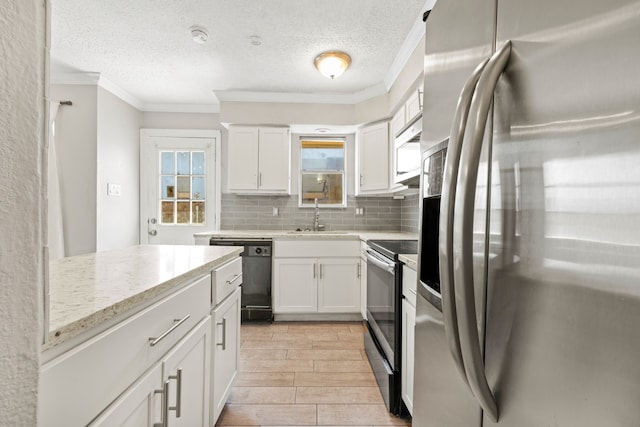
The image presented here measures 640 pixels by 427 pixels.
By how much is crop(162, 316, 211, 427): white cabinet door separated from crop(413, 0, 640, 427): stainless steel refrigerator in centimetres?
83

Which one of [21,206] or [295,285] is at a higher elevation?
[21,206]

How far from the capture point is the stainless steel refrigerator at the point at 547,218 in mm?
323

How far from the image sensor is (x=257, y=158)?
3746 mm

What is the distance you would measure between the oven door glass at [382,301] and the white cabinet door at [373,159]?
122 cm

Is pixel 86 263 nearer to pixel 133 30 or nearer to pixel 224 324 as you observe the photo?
pixel 224 324

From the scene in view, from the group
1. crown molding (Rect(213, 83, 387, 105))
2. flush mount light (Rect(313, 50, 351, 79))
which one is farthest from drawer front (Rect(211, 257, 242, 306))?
crown molding (Rect(213, 83, 387, 105))

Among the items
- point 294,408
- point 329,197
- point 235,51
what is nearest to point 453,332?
point 294,408

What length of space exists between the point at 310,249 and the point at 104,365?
8.63 ft

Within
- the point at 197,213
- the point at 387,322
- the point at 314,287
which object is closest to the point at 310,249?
the point at 314,287

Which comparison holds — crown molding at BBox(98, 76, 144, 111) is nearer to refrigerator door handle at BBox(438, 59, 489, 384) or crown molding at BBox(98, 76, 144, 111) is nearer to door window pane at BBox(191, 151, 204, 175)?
door window pane at BBox(191, 151, 204, 175)

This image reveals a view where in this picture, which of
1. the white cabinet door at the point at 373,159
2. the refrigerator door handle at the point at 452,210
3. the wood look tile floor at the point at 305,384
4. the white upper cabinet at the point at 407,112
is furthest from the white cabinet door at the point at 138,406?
the white cabinet door at the point at 373,159

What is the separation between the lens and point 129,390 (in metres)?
0.79

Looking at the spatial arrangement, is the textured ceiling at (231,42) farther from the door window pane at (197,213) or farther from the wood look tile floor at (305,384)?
the wood look tile floor at (305,384)

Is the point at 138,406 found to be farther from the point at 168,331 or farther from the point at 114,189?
the point at 114,189
